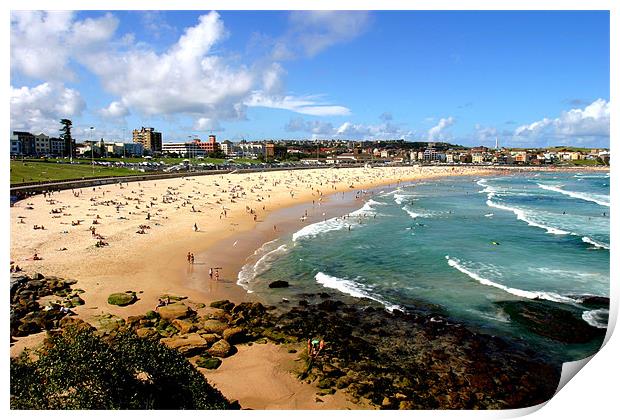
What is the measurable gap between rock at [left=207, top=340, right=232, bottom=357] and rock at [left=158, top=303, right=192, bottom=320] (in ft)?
7.96

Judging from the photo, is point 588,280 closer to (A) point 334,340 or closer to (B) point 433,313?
(B) point 433,313

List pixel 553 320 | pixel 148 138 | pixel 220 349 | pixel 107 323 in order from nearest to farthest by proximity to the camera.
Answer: pixel 220 349
pixel 107 323
pixel 553 320
pixel 148 138

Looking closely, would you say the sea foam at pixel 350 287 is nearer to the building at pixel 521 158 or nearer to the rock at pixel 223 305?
the rock at pixel 223 305

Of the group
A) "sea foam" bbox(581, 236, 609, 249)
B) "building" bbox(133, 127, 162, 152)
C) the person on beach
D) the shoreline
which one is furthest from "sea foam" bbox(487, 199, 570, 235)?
"building" bbox(133, 127, 162, 152)

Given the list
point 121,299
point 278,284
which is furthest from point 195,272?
point 121,299

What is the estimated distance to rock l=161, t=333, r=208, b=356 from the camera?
11820 mm

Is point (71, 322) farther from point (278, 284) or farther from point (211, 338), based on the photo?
point (278, 284)

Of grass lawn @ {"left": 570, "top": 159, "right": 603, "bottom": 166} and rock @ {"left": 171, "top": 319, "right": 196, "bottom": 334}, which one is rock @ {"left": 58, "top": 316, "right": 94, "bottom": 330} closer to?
rock @ {"left": 171, "top": 319, "right": 196, "bottom": 334}

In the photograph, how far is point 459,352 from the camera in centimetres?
1255

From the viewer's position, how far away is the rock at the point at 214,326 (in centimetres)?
1312

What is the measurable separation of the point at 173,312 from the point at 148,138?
469 feet

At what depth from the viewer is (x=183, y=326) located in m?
13.2

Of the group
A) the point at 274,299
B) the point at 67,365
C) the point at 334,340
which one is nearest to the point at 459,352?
the point at 334,340

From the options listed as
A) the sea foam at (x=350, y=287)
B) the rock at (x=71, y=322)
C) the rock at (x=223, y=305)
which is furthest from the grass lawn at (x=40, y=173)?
the sea foam at (x=350, y=287)
